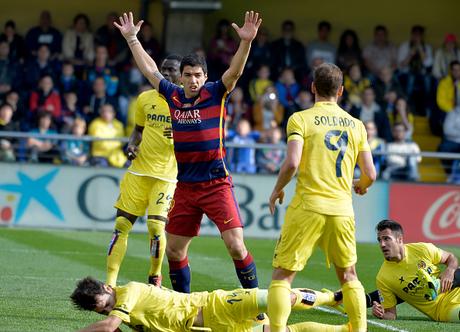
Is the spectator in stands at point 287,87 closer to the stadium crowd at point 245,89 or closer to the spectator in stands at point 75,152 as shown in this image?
the stadium crowd at point 245,89

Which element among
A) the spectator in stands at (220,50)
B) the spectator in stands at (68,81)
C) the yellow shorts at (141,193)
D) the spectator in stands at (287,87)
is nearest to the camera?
the yellow shorts at (141,193)

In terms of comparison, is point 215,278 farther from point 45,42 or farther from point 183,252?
point 45,42

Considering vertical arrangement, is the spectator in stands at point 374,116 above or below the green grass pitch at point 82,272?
above

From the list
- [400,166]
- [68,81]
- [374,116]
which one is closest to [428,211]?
[400,166]

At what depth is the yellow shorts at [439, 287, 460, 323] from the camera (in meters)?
10.5

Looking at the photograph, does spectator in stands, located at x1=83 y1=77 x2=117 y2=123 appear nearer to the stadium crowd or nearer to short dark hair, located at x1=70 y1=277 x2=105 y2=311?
the stadium crowd

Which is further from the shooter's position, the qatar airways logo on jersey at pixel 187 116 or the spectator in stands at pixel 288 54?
the spectator in stands at pixel 288 54

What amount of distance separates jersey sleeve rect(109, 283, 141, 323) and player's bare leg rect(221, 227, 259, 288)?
1541 millimetres

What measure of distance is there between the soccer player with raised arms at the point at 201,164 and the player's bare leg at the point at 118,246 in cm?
138

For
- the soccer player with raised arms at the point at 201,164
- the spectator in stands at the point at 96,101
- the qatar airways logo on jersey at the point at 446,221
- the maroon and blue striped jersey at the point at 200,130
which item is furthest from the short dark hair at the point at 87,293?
the spectator in stands at the point at 96,101

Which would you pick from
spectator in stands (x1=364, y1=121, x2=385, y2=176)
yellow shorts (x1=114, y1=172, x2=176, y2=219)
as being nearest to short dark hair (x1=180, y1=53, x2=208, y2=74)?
yellow shorts (x1=114, y1=172, x2=176, y2=219)

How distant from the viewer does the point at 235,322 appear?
8.45 m

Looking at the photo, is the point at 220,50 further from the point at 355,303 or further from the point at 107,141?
the point at 355,303

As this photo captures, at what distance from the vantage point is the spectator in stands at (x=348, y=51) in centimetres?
2353
